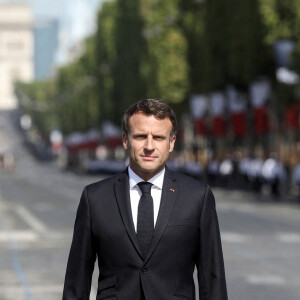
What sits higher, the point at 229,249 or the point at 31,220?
the point at 229,249

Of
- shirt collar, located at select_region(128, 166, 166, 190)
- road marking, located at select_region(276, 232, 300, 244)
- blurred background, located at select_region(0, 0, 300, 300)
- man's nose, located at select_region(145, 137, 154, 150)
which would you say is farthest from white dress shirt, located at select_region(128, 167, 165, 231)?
road marking, located at select_region(276, 232, 300, 244)

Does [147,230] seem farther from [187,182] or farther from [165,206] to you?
[187,182]

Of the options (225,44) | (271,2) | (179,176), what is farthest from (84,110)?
(179,176)

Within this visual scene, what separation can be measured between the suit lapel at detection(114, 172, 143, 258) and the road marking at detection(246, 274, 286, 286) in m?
9.11

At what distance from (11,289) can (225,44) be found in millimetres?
42416

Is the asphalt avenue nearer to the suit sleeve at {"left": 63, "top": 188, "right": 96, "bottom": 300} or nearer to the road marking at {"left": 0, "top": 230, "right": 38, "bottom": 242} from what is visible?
the road marking at {"left": 0, "top": 230, "right": 38, "bottom": 242}

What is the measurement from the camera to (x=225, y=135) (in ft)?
214

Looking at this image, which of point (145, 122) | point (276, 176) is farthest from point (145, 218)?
point (276, 176)

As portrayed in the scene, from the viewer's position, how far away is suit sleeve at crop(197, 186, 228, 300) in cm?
588

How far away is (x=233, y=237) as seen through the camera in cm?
2308

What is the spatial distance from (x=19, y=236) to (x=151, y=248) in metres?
19.1

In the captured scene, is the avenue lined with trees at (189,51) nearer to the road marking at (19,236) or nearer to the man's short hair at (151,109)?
the road marking at (19,236)

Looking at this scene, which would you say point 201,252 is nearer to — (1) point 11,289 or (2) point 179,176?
(2) point 179,176

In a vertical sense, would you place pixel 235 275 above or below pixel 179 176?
below
